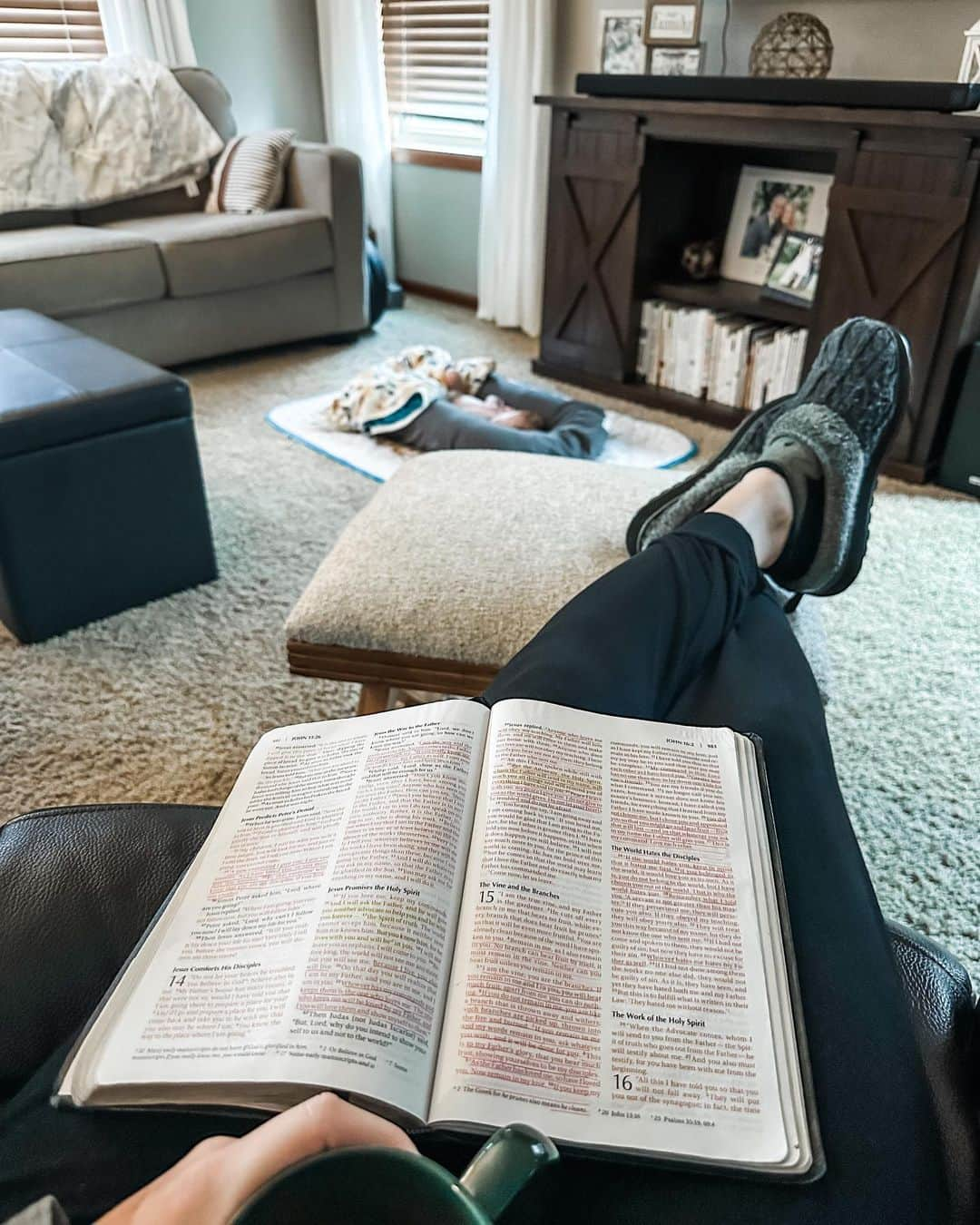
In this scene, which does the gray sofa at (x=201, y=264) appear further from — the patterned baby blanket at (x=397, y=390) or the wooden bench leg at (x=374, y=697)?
the wooden bench leg at (x=374, y=697)

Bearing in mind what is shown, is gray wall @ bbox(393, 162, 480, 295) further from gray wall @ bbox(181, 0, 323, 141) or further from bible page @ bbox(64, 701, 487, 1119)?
bible page @ bbox(64, 701, 487, 1119)

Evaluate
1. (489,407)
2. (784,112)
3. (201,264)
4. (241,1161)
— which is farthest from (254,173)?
(241,1161)

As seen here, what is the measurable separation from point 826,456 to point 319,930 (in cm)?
103

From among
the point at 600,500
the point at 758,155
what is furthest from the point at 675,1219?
the point at 758,155

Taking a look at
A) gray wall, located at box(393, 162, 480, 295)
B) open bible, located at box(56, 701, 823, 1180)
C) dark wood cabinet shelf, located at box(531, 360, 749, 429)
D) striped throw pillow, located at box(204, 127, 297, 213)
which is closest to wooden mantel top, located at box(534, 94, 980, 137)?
dark wood cabinet shelf, located at box(531, 360, 749, 429)

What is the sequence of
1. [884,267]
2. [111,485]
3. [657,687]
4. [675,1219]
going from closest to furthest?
[675,1219], [657,687], [111,485], [884,267]

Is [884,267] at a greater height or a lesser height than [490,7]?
lesser

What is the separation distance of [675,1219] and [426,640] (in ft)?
2.41

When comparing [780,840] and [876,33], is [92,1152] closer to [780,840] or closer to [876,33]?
[780,840]

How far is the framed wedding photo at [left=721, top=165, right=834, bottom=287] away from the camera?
2.47 metres

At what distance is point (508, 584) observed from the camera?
1142 millimetres

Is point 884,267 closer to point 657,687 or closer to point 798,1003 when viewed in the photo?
point 657,687

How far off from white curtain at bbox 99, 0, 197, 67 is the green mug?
12.2ft

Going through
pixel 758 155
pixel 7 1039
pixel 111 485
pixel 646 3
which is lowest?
pixel 111 485
